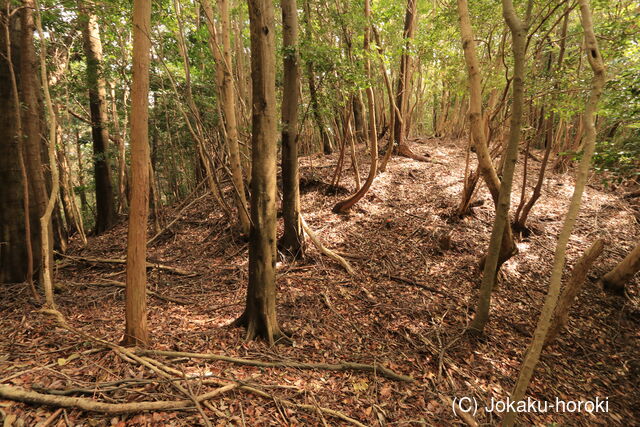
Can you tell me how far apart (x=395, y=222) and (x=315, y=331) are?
3980 millimetres

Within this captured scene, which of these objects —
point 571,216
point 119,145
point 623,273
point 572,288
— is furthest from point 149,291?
point 623,273

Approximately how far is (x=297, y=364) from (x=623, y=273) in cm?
647

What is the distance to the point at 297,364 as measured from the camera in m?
3.66

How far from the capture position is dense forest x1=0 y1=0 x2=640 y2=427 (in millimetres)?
2840

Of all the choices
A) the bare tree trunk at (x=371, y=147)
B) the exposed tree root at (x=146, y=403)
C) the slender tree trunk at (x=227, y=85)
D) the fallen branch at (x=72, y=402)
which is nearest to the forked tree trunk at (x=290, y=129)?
the slender tree trunk at (x=227, y=85)

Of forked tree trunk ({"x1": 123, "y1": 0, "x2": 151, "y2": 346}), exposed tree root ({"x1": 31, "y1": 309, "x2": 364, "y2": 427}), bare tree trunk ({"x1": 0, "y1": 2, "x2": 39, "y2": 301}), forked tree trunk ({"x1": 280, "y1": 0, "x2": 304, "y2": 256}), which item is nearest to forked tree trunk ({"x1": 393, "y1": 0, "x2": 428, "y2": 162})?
forked tree trunk ({"x1": 280, "y1": 0, "x2": 304, "y2": 256})

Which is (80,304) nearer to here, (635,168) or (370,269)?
(370,269)

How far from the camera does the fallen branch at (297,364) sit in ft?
10.8

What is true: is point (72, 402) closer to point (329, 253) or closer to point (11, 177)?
point (329, 253)

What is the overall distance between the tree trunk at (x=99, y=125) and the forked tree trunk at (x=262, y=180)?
7.40 metres

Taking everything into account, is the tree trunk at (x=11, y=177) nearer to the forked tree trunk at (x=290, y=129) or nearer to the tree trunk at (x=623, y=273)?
the forked tree trunk at (x=290, y=129)

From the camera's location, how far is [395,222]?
7.66m

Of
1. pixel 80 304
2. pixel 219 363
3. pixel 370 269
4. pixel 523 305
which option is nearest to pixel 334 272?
pixel 370 269

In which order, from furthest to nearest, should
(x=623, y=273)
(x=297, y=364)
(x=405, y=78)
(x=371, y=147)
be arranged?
(x=405, y=78), (x=371, y=147), (x=623, y=273), (x=297, y=364)
